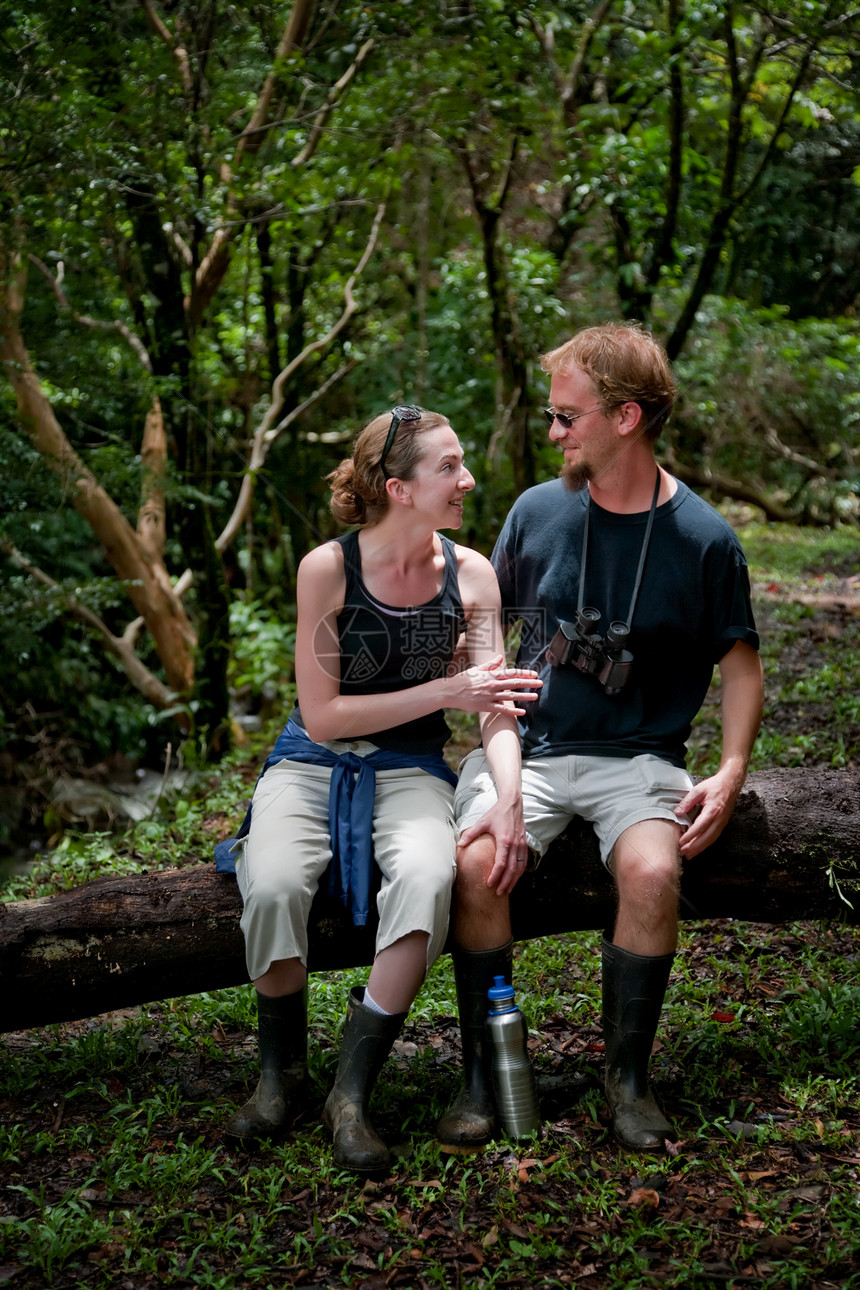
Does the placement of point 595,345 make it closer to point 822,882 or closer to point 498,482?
point 822,882

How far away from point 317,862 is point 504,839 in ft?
1.35

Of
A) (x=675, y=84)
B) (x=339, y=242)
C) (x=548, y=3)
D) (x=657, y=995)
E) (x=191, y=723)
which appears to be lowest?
(x=191, y=723)

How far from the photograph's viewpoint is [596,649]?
247 centimetres

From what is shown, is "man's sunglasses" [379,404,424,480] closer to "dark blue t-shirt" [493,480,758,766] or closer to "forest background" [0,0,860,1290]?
"dark blue t-shirt" [493,480,758,766]

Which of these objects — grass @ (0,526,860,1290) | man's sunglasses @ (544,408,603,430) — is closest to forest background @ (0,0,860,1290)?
grass @ (0,526,860,1290)

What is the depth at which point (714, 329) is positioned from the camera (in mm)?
11203

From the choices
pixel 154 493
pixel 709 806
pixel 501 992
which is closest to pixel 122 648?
pixel 154 493

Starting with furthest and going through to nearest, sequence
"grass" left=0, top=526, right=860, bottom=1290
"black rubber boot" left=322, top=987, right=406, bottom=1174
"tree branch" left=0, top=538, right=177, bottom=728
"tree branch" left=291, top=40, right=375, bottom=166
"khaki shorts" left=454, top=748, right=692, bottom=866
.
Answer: "tree branch" left=0, top=538, right=177, bottom=728, "tree branch" left=291, top=40, right=375, bottom=166, "khaki shorts" left=454, top=748, right=692, bottom=866, "black rubber boot" left=322, top=987, right=406, bottom=1174, "grass" left=0, top=526, right=860, bottom=1290

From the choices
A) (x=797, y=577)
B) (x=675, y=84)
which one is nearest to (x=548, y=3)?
(x=675, y=84)

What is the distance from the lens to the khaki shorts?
2377mm

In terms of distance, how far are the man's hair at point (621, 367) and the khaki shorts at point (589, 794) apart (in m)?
0.82

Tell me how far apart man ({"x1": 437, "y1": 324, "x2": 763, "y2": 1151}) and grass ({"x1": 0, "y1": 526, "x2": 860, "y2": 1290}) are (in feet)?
0.50

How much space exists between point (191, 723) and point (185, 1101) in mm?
3483

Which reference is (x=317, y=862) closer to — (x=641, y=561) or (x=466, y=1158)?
(x=466, y=1158)
